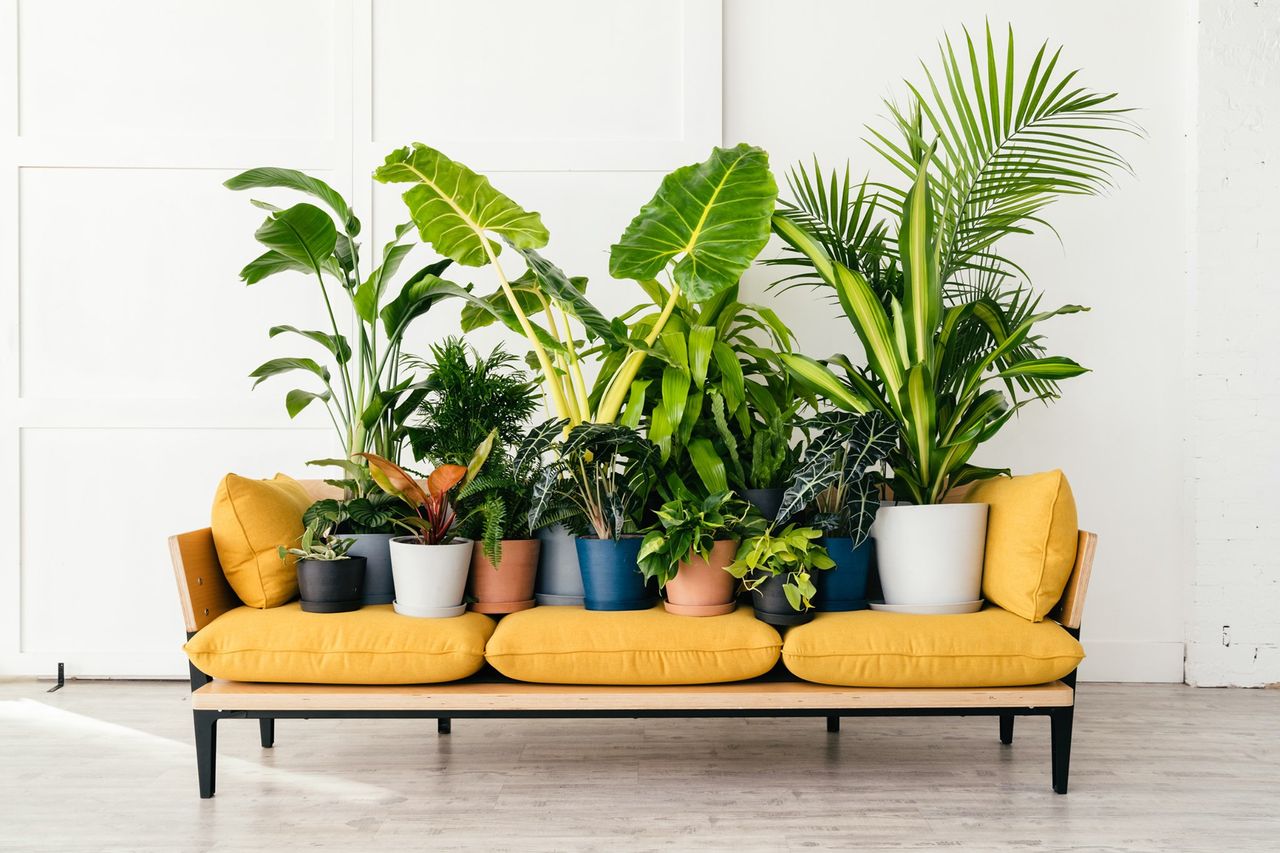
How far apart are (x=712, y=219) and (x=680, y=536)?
2.70 ft

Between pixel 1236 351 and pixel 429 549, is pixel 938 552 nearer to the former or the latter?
pixel 429 549

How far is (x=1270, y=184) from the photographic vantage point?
315 cm

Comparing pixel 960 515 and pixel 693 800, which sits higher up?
pixel 960 515

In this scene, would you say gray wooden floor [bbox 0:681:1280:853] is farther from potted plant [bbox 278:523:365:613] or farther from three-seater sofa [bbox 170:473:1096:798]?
potted plant [bbox 278:523:365:613]

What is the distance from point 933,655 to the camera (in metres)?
1.92

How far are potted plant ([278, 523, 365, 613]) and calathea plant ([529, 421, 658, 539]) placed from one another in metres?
0.45

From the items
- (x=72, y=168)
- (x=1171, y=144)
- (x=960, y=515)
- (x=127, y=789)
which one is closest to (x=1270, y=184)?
(x=1171, y=144)

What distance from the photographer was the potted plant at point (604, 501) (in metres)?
2.10

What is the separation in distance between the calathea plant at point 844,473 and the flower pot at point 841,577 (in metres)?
0.03

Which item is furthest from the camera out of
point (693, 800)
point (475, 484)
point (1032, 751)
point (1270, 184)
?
point (1270, 184)

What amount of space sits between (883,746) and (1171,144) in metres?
2.50

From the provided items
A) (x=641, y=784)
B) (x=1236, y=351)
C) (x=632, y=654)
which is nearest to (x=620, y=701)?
(x=632, y=654)

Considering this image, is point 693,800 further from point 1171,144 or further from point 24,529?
point 1171,144

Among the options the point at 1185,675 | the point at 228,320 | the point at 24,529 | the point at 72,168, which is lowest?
the point at 1185,675
